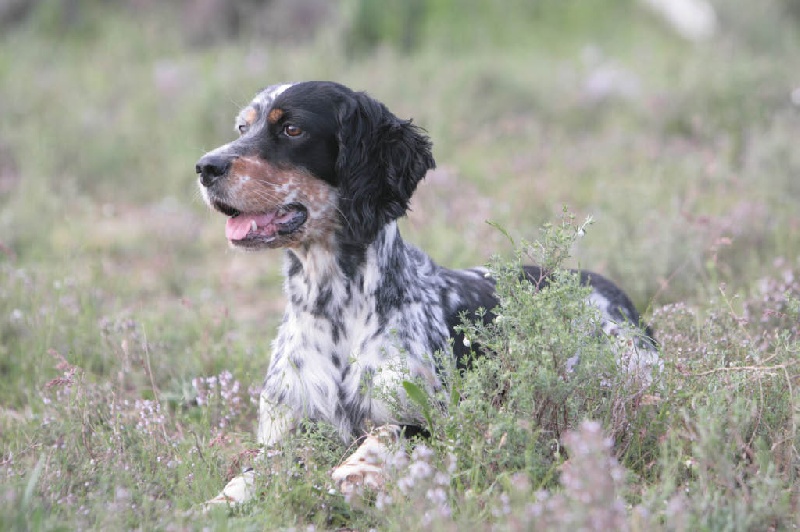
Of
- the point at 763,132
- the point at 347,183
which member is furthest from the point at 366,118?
the point at 763,132

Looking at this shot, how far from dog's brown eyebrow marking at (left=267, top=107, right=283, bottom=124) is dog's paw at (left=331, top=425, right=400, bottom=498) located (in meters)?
1.36

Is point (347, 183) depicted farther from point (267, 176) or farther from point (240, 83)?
point (240, 83)

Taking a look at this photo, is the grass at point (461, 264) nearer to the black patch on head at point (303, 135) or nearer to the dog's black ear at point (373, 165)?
the dog's black ear at point (373, 165)

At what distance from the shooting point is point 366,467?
118 inches

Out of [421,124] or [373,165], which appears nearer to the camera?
[373,165]

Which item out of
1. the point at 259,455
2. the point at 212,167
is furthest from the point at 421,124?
the point at 259,455

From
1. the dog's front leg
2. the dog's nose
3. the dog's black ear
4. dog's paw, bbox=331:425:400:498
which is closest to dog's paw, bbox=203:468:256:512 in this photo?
the dog's front leg

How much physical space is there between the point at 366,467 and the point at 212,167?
4.39 feet

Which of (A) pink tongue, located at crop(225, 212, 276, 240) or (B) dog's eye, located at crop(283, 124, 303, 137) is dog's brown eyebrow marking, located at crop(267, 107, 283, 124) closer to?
(B) dog's eye, located at crop(283, 124, 303, 137)

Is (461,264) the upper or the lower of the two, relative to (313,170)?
lower

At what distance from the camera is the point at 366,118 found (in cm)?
372

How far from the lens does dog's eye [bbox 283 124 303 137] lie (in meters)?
3.64

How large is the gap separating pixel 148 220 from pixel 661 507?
544 cm

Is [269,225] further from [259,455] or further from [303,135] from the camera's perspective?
[259,455]
